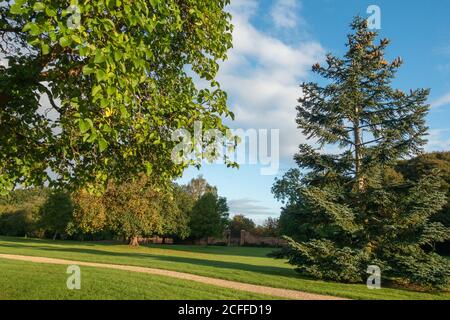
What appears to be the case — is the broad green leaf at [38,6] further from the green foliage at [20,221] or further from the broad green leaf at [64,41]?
the green foliage at [20,221]

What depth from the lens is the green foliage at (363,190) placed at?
1780cm

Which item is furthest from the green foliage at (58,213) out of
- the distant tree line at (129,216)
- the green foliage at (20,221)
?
the green foliage at (20,221)

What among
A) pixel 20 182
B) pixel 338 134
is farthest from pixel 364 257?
pixel 20 182

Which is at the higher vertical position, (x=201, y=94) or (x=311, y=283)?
(x=201, y=94)

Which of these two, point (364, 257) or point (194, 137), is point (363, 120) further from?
point (194, 137)

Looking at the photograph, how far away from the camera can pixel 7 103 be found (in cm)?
826

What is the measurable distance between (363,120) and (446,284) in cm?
876

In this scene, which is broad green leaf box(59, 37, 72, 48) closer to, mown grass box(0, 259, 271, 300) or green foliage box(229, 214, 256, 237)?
mown grass box(0, 259, 271, 300)

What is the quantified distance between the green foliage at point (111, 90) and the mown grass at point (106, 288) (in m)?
3.81

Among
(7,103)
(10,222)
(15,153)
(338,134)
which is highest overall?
(338,134)

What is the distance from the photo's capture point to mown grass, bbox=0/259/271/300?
12.0 m

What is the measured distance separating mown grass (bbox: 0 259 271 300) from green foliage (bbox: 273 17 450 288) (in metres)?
6.14
